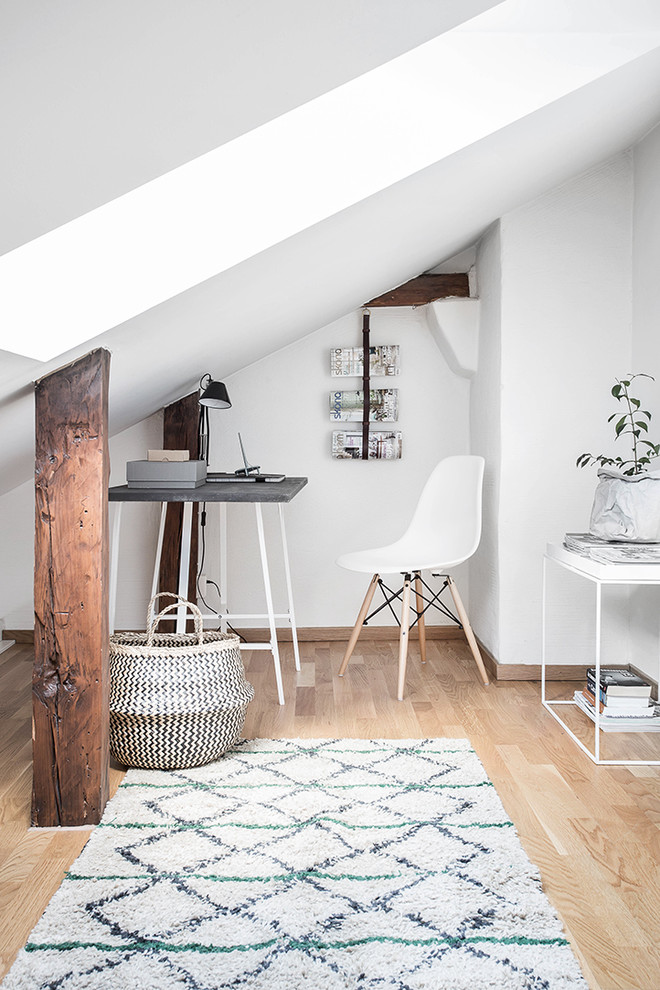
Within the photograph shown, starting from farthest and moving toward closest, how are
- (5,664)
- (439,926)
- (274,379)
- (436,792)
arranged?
(274,379)
(5,664)
(436,792)
(439,926)

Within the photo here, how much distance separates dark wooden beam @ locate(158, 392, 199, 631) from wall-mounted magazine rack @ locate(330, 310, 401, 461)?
740 mm

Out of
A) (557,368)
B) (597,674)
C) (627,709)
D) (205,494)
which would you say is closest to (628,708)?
(627,709)

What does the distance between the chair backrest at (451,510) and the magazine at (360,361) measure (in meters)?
0.73

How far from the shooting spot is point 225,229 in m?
2.08

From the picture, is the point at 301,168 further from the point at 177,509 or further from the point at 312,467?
the point at 312,467

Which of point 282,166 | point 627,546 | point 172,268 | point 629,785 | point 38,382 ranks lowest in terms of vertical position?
point 629,785

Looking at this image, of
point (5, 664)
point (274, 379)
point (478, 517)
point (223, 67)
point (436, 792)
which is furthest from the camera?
point (274, 379)

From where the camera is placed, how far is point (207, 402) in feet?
12.5

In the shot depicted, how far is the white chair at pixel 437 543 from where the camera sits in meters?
3.72

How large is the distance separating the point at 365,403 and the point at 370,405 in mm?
31

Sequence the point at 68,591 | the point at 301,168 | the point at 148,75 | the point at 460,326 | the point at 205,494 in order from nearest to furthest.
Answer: the point at 148,75
the point at 301,168
the point at 68,591
the point at 205,494
the point at 460,326

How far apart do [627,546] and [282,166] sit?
180cm

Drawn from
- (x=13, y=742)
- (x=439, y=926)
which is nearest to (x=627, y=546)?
(x=439, y=926)

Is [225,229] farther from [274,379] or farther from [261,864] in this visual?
[274,379]
